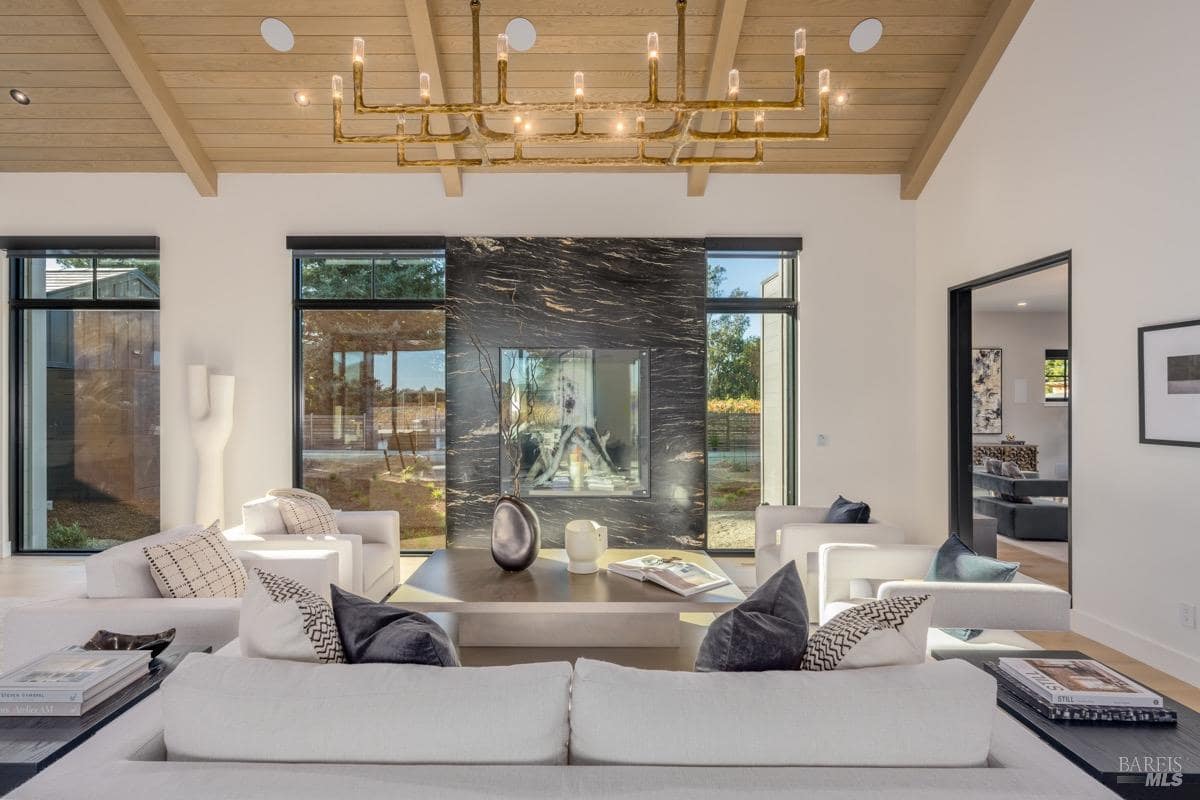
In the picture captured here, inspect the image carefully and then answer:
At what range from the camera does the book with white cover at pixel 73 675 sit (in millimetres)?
1466

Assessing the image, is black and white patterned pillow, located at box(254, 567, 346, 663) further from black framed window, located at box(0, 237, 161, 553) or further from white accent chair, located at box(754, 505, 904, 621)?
black framed window, located at box(0, 237, 161, 553)

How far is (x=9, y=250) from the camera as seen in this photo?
Result: 5.28 m

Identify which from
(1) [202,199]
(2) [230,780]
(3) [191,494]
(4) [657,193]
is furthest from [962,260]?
(3) [191,494]

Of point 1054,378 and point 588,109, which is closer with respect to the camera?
point 588,109

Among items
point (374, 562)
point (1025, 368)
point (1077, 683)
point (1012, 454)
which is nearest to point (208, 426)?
point (374, 562)

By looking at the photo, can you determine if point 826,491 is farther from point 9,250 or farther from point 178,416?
point 9,250

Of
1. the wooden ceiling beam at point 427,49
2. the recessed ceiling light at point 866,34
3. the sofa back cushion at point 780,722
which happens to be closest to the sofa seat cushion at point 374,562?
the wooden ceiling beam at point 427,49

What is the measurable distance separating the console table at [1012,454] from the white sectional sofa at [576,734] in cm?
804

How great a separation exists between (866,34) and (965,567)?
329 centimetres

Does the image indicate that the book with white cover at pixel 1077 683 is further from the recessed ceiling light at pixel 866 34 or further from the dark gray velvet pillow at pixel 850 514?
the recessed ceiling light at pixel 866 34

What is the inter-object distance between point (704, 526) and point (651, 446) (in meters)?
0.76

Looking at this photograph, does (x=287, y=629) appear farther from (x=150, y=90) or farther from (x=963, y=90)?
(x=963, y=90)

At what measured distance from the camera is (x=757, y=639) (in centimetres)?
145

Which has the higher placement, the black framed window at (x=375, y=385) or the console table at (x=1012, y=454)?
the black framed window at (x=375, y=385)
